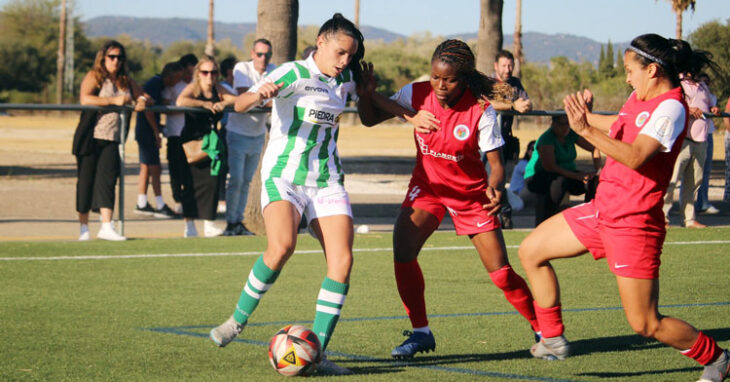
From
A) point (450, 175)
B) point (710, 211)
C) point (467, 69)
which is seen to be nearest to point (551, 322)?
point (450, 175)

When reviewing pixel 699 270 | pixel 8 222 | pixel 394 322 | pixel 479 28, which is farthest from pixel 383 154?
pixel 394 322

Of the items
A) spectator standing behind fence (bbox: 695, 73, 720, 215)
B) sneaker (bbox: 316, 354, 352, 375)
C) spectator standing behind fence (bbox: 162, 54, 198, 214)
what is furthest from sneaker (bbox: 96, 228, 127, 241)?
spectator standing behind fence (bbox: 695, 73, 720, 215)

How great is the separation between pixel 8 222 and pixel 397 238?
27.6ft

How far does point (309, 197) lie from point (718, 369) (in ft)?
8.09

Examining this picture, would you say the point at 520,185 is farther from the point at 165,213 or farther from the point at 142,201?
the point at 142,201

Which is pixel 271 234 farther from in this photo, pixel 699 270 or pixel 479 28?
pixel 479 28

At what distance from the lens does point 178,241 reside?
1088cm

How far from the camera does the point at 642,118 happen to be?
5.16m

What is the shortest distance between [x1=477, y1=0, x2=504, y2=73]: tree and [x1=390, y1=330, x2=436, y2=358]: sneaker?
32.6 ft

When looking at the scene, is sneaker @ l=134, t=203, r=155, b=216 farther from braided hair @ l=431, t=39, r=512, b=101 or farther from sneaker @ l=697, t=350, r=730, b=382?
sneaker @ l=697, t=350, r=730, b=382

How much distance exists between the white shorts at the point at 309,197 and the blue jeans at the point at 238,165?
18.5 feet

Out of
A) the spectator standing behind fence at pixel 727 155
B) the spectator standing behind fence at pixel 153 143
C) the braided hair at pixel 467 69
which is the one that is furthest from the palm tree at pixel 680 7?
the braided hair at pixel 467 69

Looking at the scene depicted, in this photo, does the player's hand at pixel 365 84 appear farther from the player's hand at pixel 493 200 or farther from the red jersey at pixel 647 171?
the red jersey at pixel 647 171

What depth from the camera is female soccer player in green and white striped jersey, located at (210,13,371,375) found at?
→ 5590 millimetres
